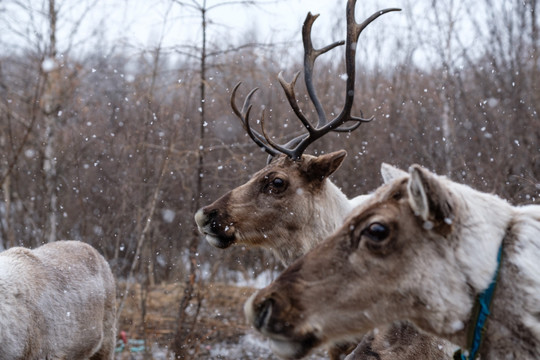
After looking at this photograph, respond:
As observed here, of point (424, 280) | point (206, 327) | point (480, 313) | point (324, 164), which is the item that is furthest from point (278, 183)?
point (206, 327)

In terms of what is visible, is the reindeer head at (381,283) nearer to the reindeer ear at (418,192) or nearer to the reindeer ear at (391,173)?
the reindeer ear at (418,192)

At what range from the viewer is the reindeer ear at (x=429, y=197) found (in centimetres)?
207

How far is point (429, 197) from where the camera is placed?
2086 millimetres

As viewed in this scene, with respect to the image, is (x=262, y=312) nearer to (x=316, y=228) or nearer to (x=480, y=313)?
(x=480, y=313)

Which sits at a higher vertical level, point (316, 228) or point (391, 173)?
point (391, 173)

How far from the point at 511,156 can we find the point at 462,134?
262cm

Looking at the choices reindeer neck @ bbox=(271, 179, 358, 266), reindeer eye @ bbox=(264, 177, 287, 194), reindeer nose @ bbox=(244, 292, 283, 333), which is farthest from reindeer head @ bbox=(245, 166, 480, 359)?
reindeer eye @ bbox=(264, 177, 287, 194)

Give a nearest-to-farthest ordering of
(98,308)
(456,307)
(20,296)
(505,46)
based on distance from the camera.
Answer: (456,307), (20,296), (98,308), (505,46)

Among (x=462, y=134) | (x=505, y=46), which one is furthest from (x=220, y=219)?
(x=505, y=46)

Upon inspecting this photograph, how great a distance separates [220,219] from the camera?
4371 mm

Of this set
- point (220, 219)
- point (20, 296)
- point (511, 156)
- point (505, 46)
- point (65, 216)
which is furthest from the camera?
point (505, 46)

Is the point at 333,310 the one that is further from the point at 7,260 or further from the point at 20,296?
the point at 7,260

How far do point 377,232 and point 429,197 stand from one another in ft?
0.87

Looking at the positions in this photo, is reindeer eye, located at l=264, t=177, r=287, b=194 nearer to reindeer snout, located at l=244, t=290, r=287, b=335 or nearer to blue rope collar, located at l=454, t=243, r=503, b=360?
reindeer snout, located at l=244, t=290, r=287, b=335
